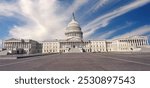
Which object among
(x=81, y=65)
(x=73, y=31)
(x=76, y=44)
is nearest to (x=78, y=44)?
(x=76, y=44)

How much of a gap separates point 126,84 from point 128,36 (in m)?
126

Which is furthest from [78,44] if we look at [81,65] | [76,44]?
[81,65]

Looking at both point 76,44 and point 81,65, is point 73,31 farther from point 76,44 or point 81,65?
point 81,65

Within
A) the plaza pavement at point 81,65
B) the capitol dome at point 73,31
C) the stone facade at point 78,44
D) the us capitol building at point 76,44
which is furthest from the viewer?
the capitol dome at point 73,31

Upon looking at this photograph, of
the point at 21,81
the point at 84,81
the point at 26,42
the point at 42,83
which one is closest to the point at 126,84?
the point at 84,81

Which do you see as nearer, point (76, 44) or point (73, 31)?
point (76, 44)

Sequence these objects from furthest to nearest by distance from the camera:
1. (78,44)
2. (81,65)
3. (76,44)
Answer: (78,44) → (76,44) → (81,65)

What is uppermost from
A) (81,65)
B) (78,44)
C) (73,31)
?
(73,31)

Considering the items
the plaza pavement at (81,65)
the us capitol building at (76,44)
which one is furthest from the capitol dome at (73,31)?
the plaza pavement at (81,65)

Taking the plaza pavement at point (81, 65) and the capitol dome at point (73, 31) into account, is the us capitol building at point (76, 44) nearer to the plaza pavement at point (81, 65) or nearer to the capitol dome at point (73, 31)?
the capitol dome at point (73, 31)

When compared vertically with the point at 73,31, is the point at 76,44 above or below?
below

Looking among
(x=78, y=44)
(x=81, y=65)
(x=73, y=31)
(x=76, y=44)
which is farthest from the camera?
(x=73, y=31)

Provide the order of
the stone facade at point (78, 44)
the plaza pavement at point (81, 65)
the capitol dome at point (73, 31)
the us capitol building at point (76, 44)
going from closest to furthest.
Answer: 1. the plaza pavement at point (81, 65)
2. the us capitol building at point (76, 44)
3. the stone facade at point (78, 44)
4. the capitol dome at point (73, 31)

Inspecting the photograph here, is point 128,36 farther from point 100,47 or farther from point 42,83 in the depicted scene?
point 42,83
